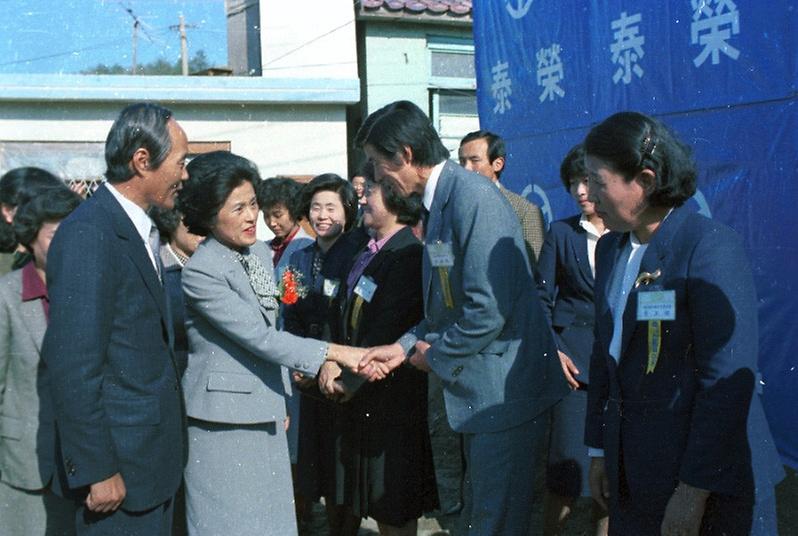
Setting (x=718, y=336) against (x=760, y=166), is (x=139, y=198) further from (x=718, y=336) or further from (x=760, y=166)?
(x=760, y=166)

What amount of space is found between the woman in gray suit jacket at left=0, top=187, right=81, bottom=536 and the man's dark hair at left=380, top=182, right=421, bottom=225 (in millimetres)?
1418

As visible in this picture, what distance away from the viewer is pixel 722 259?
197cm

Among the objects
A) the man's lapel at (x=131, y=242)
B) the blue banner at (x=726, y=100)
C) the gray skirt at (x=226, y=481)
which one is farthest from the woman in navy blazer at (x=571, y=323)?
the man's lapel at (x=131, y=242)

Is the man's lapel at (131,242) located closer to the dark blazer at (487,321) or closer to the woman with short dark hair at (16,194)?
the woman with short dark hair at (16,194)

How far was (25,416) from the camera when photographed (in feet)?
9.00

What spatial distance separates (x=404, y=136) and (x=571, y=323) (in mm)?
1457

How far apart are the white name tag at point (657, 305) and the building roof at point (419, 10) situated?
945 cm

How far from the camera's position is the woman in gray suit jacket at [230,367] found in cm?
279

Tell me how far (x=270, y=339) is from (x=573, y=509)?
2.51 m

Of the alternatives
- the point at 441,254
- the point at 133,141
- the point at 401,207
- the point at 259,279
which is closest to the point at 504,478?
the point at 441,254

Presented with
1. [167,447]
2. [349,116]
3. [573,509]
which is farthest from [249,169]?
[349,116]

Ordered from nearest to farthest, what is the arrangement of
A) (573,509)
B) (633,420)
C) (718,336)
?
(718,336), (633,420), (573,509)

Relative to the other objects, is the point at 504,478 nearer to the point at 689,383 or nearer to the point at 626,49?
the point at 689,383

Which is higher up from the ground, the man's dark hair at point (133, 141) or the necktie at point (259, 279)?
the man's dark hair at point (133, 141)
